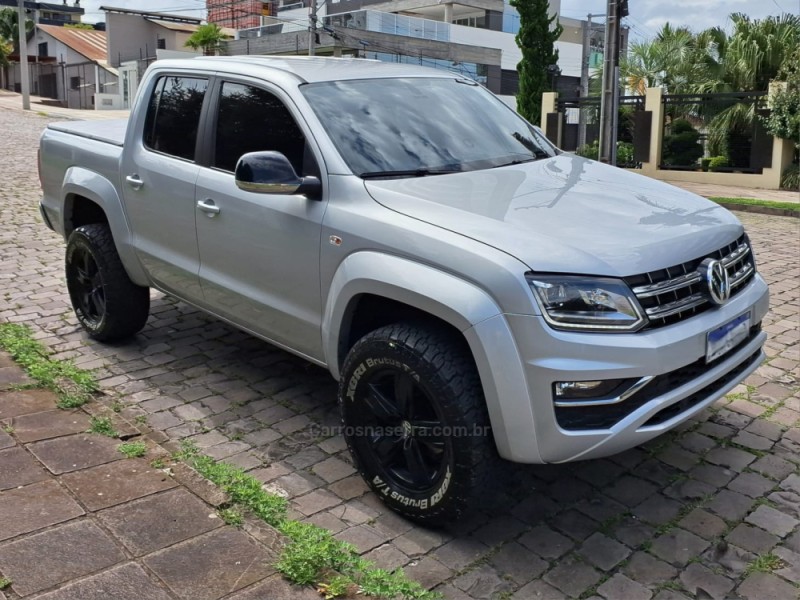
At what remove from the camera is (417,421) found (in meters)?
3.33

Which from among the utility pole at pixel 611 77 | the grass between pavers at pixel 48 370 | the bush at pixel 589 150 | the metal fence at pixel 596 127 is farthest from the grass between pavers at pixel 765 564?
the bush at pixel 589 150

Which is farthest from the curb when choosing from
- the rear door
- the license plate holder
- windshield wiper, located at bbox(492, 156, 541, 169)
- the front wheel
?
the front wheel

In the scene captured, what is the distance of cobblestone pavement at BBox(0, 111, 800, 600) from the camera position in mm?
3145

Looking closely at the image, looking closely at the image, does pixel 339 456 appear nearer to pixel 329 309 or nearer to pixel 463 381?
pixel 329 309

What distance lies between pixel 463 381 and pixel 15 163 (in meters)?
15.3

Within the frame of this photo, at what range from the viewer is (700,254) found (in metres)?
3.34

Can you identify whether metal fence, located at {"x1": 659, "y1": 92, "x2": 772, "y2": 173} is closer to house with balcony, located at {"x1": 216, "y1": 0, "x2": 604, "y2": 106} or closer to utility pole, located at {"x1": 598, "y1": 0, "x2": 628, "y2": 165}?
utility pole, located at {"x1": 598, "y1": 0, "x2": 628, "y2": 165}

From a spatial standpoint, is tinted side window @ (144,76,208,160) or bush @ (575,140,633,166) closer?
tinted side window @ (144,76,208,160)

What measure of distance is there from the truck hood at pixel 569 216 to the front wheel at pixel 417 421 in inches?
18.7

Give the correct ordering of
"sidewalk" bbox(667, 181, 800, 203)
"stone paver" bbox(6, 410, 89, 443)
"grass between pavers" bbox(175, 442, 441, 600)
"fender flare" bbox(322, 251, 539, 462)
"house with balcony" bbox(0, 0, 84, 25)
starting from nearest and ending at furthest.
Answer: "grass between pavers" bbox(175, 442, 441, 600) → "fender flare" bbox(322, 251, 539, 462) → "stone paver" bbox(6, 410, 89, 443) → "sidewalk" bbox(667, 181, 800, 203) → "house with balcony" bbox(0, 0, 84, 25)

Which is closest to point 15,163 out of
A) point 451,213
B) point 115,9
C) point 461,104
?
point 461,104

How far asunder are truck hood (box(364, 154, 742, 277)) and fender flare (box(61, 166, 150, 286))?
2124mm

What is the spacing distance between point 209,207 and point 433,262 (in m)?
1.66

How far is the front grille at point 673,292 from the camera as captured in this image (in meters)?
3.06
